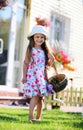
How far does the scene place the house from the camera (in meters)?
11.1

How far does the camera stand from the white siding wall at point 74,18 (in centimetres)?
1288

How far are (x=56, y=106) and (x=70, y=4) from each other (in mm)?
4792

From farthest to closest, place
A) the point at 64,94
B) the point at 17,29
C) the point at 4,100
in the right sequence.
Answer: the point at 64,94 < the point at 17,29 < the point at 4,100

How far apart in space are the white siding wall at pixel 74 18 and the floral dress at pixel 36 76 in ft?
22.1

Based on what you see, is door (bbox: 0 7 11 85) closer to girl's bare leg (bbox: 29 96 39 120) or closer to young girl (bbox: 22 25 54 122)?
young girl (bbox: 22 25 54 122)

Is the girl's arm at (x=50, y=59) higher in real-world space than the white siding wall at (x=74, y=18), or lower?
lower

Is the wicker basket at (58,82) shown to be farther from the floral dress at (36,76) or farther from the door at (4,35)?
the door at (4,35)

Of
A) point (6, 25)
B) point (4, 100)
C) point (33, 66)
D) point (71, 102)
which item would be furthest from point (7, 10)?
point (33, 66)

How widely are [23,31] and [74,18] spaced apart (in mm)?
3249

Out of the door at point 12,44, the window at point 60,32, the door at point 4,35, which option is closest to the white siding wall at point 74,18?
the window at point 60,32

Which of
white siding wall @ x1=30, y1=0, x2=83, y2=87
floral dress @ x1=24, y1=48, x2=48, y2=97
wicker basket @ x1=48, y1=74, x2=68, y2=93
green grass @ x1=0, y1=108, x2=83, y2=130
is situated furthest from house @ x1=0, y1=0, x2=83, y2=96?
wicker basket @ x1=48, y1=74, x2=68, y2=93

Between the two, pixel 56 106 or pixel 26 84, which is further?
pixel 56 106

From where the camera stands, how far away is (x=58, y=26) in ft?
45.3

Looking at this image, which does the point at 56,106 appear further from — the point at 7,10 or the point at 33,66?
the point at 33,66
